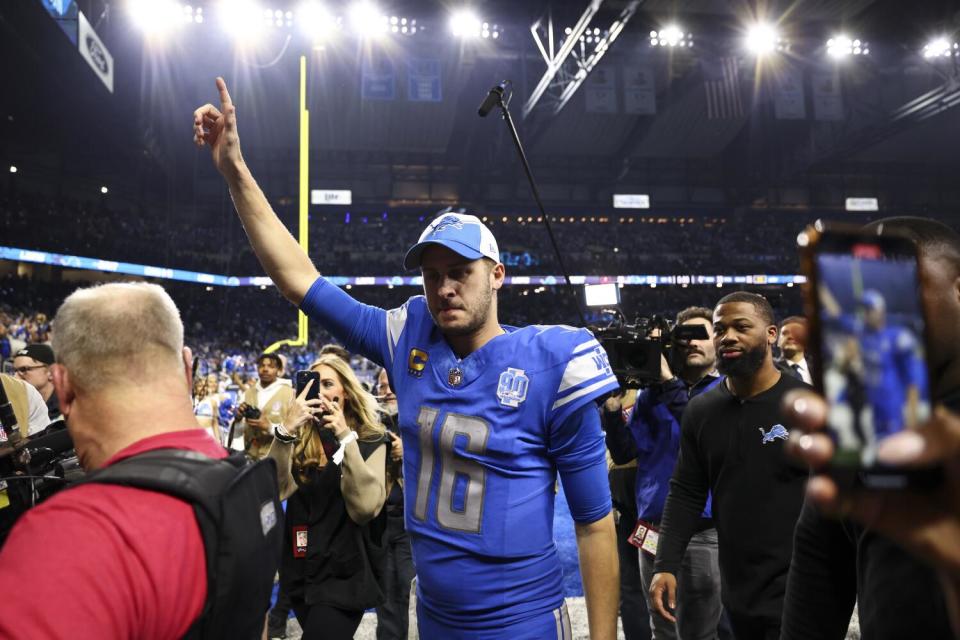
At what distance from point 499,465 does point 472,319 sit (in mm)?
430

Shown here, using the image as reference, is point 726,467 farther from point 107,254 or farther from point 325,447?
point 107,254

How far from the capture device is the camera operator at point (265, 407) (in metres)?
4.39

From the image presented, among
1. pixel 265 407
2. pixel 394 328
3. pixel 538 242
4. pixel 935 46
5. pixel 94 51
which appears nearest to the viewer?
pixel 394 328

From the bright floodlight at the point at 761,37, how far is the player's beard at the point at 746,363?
49.7 feet

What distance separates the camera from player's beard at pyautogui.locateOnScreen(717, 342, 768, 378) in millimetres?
2582

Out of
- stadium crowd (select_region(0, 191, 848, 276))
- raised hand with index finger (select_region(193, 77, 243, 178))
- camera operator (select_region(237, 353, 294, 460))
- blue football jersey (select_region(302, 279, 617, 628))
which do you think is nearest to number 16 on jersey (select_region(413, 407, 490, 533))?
blue football jersey (select_region(302, 279, 617, 628))

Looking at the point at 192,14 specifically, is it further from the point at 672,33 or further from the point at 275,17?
the point at 672,33

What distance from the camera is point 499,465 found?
1.67 m

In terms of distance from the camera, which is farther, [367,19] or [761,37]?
[761,37]

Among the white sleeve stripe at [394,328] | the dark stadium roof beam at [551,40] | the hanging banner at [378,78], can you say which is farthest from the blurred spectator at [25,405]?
the hanging banner at [378,78]

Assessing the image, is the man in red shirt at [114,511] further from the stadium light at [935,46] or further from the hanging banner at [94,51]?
the stadium light at [935,46]

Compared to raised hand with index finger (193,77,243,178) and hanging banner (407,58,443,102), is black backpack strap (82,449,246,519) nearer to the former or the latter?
raised hand with index finger (193,77,243,178)

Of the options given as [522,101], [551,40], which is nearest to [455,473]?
[551,40]

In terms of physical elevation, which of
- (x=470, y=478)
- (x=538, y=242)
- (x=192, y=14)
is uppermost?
(x=192, y=14)
